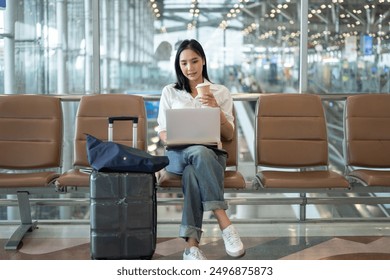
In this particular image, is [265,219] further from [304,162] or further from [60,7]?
[60,7]

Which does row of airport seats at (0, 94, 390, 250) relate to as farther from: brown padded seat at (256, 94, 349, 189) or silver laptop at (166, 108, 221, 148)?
silver laptop at (166, 108, 221, 148)

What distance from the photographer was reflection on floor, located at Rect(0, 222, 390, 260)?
3.40m

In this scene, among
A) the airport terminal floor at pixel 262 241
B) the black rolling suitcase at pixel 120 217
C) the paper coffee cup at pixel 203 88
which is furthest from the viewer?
the airport terminal floor at pixel 262 241

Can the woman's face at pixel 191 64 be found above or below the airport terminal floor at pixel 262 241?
above

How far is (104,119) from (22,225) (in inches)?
37.4

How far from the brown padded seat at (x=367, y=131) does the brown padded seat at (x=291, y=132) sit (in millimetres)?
198

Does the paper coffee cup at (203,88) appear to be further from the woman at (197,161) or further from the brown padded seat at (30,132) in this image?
the brown padded seat at (30,132)

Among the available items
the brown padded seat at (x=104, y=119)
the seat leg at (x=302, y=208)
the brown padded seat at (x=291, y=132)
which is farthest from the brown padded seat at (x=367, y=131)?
the brown padded seat at (x=104, y=119)

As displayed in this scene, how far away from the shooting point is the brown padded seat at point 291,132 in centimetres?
389

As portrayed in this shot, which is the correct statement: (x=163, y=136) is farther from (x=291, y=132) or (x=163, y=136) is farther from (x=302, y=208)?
(x=302, y=208)

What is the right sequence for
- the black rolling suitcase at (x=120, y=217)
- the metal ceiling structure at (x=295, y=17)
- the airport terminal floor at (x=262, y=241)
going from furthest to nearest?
1. the metal ceiling structure at (x=295, y=17)
2. the airport terminal floor at (x=262, y=241)
3. the black rolling suitcase at (x=120, y=217)

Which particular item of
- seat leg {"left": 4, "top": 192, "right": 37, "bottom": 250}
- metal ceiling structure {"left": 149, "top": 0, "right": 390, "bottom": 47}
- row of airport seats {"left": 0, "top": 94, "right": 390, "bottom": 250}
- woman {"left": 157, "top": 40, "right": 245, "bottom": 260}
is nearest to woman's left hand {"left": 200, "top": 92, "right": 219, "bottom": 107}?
woman {"left": 157, "top": 40, "right": 245, "bottom": 260}

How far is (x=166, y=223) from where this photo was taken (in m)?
4.17
